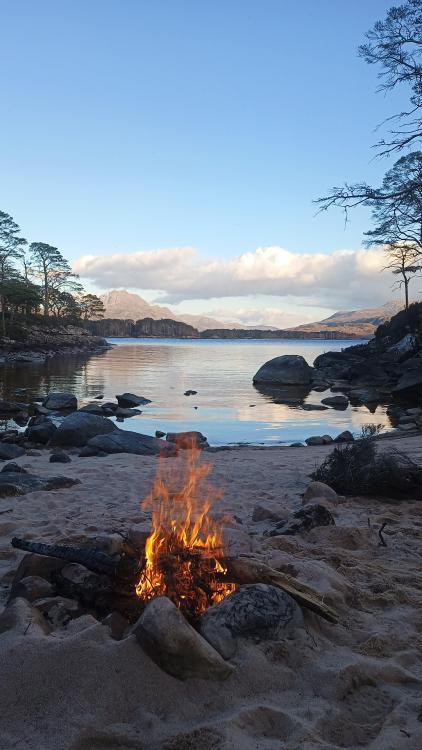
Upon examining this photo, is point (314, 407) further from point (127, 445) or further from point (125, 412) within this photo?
point (127, 445)

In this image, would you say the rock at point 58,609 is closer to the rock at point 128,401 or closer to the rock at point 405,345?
the rock at point 128,401

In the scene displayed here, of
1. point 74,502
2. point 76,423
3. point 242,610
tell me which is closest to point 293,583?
point 242,610

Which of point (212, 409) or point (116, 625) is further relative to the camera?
point (212, 409)

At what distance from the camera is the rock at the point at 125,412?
18094 mm

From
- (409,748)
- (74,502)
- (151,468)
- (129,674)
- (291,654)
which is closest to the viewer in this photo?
(409,748)

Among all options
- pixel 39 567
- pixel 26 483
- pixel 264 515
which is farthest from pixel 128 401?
pixel 39 567

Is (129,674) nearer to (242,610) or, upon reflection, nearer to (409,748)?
(242,610)

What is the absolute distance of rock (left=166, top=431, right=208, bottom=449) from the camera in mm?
12584

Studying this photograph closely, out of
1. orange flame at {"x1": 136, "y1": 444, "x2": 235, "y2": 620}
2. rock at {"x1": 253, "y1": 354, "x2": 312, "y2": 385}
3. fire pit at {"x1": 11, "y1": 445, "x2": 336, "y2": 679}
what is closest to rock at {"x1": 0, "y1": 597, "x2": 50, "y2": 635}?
fire pit at {"x1": 11, "y1": 445, "x2": 336, "y2": 679}

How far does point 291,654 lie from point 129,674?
3.43ft

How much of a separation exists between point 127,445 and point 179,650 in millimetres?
8827

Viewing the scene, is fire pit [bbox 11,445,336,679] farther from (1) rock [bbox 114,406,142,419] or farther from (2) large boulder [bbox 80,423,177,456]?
(1) rock [bbox 114,406,142,419]

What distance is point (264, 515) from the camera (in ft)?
20.5

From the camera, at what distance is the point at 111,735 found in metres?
2.51
